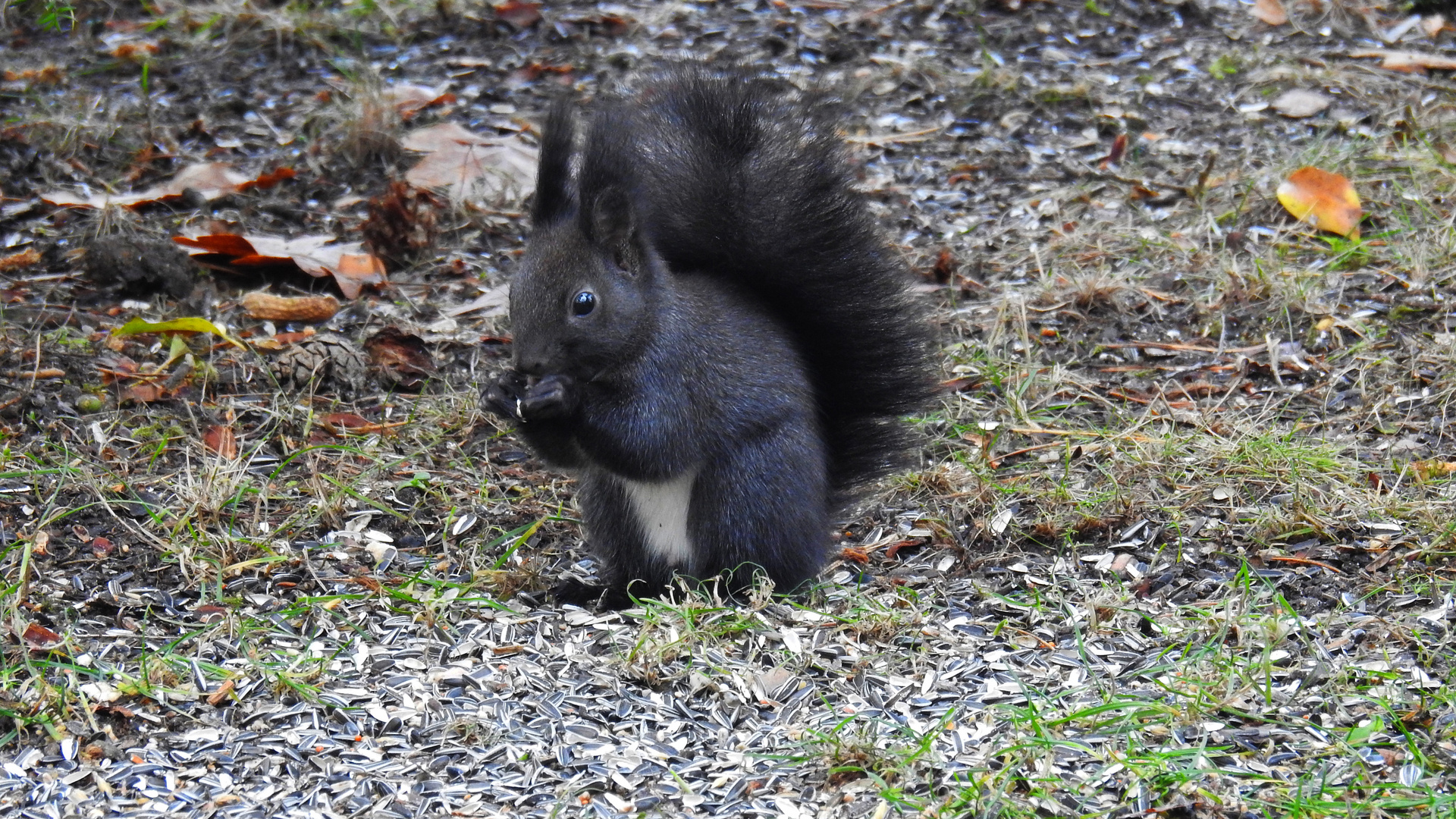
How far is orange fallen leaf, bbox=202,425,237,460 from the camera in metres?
3.25

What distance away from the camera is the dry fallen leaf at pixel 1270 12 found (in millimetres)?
5496

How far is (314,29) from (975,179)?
2432mm

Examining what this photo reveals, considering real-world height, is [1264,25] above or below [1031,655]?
above

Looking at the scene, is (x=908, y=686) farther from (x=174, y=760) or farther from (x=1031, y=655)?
(x=174, y=760)

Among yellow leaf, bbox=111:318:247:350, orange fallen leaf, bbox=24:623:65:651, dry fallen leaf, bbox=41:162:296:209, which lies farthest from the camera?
dry fallen leaf, bbox=41:162:296:209

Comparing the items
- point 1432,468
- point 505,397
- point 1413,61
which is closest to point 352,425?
point 505,397

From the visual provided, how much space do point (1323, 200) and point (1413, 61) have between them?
4.12ft

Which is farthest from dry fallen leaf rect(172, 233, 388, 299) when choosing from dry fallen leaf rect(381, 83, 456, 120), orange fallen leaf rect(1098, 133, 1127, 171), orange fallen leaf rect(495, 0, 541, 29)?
orange fallen leaf rect(1098, 133, 1127, 171)

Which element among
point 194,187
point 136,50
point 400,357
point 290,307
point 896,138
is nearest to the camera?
point 400,357

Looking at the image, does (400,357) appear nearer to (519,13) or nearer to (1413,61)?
(519,13)

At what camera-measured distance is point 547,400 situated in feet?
8.63

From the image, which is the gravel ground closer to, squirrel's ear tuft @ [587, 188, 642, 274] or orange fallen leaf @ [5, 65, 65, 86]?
orange fallen leaf @ [5, 65, 65, 86]

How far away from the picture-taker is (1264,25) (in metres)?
5.49

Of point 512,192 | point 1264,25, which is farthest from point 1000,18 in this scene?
point 512,192
